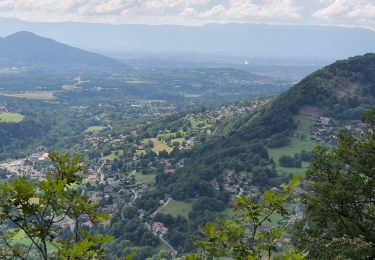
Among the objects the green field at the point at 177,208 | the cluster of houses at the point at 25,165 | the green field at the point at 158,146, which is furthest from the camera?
the green field at the point at 158,146

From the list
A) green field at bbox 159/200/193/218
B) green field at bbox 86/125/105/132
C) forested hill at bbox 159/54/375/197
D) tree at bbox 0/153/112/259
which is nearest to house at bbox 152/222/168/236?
green field at bbox 159/200/193/218

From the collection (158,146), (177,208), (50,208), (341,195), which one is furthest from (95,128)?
(50,208)

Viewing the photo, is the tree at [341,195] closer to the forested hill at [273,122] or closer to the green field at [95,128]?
the forested hill at [273,122]

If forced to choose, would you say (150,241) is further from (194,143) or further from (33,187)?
(33,187)

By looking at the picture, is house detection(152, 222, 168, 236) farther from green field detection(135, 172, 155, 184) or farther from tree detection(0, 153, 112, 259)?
tree detection(0, 153, 112, 259)

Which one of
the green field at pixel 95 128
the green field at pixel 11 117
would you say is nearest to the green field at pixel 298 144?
the green field at pixel 95 128

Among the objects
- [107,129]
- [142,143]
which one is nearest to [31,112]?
[107,129]
